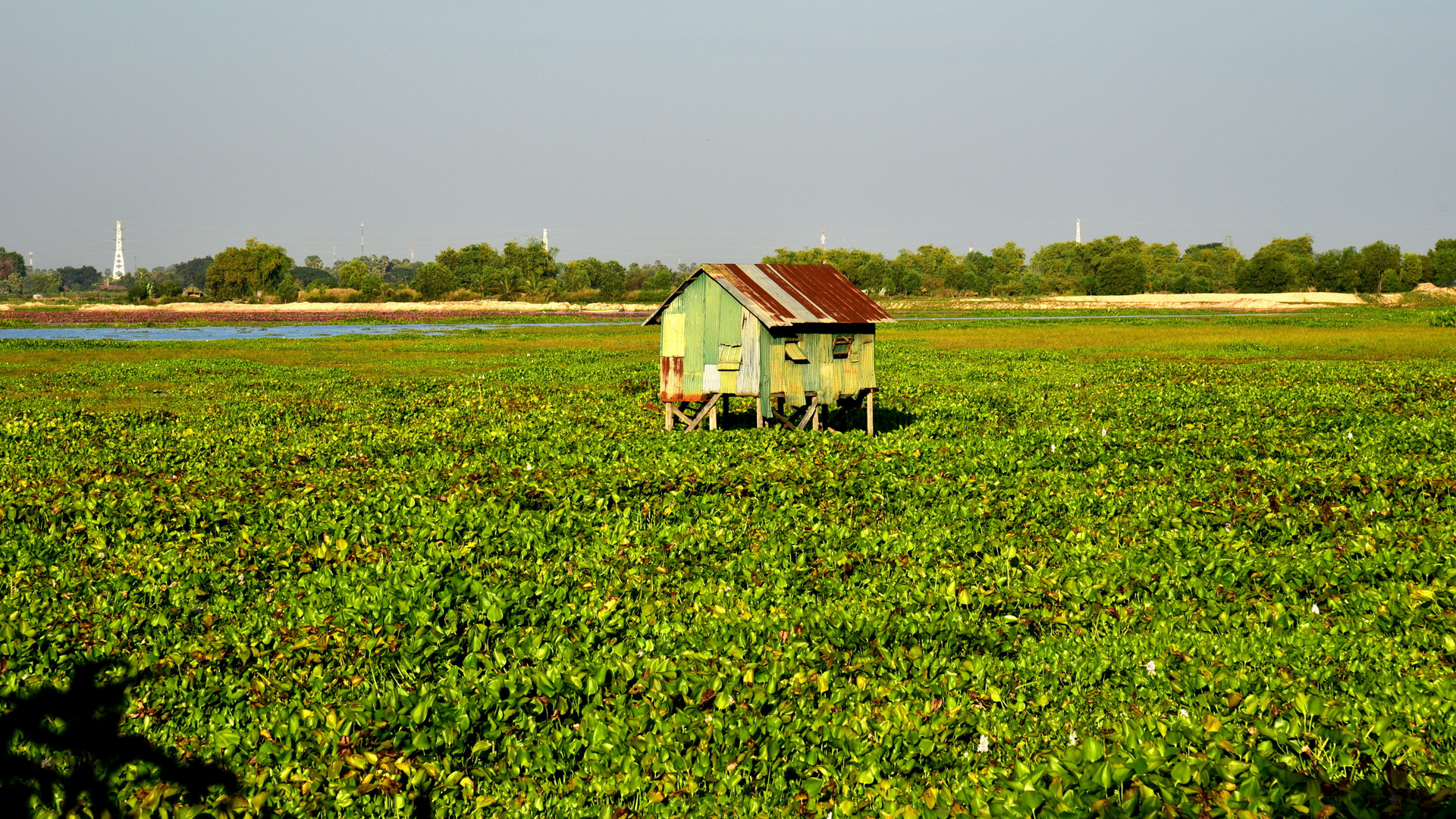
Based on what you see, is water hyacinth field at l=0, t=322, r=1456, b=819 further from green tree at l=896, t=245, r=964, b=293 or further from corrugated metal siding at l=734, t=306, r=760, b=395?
green tree at l=896, t=245, r=964, b=293

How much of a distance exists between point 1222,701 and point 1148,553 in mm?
3620

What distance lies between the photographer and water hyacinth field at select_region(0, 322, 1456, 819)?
5.74 meters

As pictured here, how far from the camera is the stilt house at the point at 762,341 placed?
1684 cm

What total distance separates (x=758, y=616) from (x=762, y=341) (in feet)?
30.0

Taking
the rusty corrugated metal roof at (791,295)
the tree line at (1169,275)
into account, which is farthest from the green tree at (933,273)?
the rusty corrugated metal roof at (791,295)

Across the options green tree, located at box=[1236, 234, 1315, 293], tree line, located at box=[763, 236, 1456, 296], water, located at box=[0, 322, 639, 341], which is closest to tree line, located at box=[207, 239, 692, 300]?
tree line, located at box=[763, 236, 1456, 296]

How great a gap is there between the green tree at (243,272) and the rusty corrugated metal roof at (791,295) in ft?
459

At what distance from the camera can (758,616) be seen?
8.19 meters

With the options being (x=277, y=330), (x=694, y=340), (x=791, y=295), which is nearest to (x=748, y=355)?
(x=694, y=340)

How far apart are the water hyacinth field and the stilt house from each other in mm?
954

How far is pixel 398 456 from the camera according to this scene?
51.3ft

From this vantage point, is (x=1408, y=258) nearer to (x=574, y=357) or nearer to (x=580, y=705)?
(x=574, y=357)

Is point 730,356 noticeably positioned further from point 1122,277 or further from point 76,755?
point 1122,277

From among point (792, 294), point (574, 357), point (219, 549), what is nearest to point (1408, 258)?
point (574, 357)
